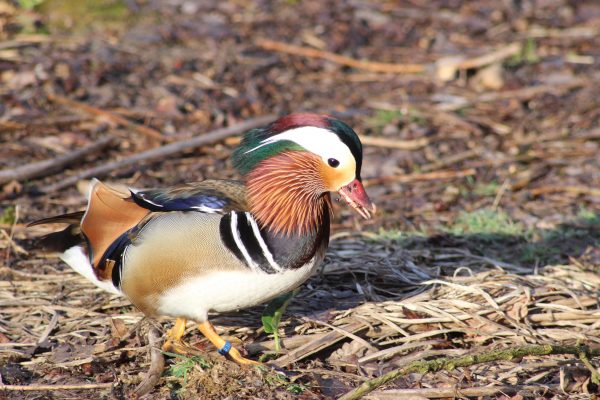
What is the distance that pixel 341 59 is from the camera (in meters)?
7.72

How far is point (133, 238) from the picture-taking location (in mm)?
3518

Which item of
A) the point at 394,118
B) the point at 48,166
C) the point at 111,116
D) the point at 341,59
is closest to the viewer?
the point at 48,166

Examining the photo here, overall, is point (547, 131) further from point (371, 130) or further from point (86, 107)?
point (86, 107)

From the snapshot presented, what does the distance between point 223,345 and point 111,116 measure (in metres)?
3.27

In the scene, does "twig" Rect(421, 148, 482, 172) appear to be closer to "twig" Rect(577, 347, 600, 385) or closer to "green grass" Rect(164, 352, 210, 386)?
"twig" Rect(577, 347, 600, 385)

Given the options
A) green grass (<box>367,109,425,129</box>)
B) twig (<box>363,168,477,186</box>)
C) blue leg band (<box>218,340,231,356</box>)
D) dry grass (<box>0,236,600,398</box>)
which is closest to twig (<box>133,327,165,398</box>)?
dry grass (<box>0,236,600,398</box>)

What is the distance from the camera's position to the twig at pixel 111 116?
20.2 feet

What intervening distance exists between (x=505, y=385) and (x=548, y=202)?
248cm

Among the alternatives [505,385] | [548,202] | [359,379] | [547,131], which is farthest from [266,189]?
[547,131]

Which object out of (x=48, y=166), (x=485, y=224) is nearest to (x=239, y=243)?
(x=485, y=224)

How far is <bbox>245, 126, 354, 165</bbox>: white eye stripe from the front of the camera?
10.8 feet

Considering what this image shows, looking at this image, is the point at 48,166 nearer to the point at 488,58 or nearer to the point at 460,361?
the point at 460,361

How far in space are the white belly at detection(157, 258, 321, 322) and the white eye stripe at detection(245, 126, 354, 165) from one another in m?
0.44

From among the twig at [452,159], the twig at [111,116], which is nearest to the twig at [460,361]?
the twig at [452,159]
